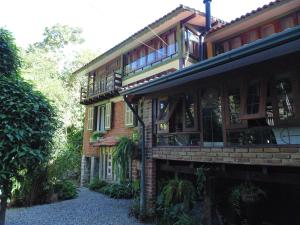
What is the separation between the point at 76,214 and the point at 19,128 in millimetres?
4281

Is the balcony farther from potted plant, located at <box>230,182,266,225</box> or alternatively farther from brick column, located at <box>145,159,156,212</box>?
potted plant, located at <box>230,182,266,225</box>

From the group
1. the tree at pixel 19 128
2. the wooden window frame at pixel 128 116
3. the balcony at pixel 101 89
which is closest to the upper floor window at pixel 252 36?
the wooden window frame at pixel 128 116

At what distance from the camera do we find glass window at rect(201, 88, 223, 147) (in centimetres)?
592

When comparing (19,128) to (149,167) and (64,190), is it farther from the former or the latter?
(64,190)

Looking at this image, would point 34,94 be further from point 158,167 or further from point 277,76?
point 277,76

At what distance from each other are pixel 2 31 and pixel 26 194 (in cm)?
662

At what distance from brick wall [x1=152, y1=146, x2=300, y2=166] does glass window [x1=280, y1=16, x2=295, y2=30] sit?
241 inches

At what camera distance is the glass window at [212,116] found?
19.4 ft

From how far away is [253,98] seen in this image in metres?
5.03

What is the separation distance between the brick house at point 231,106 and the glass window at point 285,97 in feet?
0.05

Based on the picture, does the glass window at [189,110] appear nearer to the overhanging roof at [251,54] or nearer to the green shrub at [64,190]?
the overhanging roof at [251,54]

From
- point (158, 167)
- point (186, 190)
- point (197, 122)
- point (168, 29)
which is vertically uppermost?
point (168, 29)

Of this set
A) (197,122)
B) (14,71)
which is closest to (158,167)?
(197,122)

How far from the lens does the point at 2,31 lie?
5.48 m
